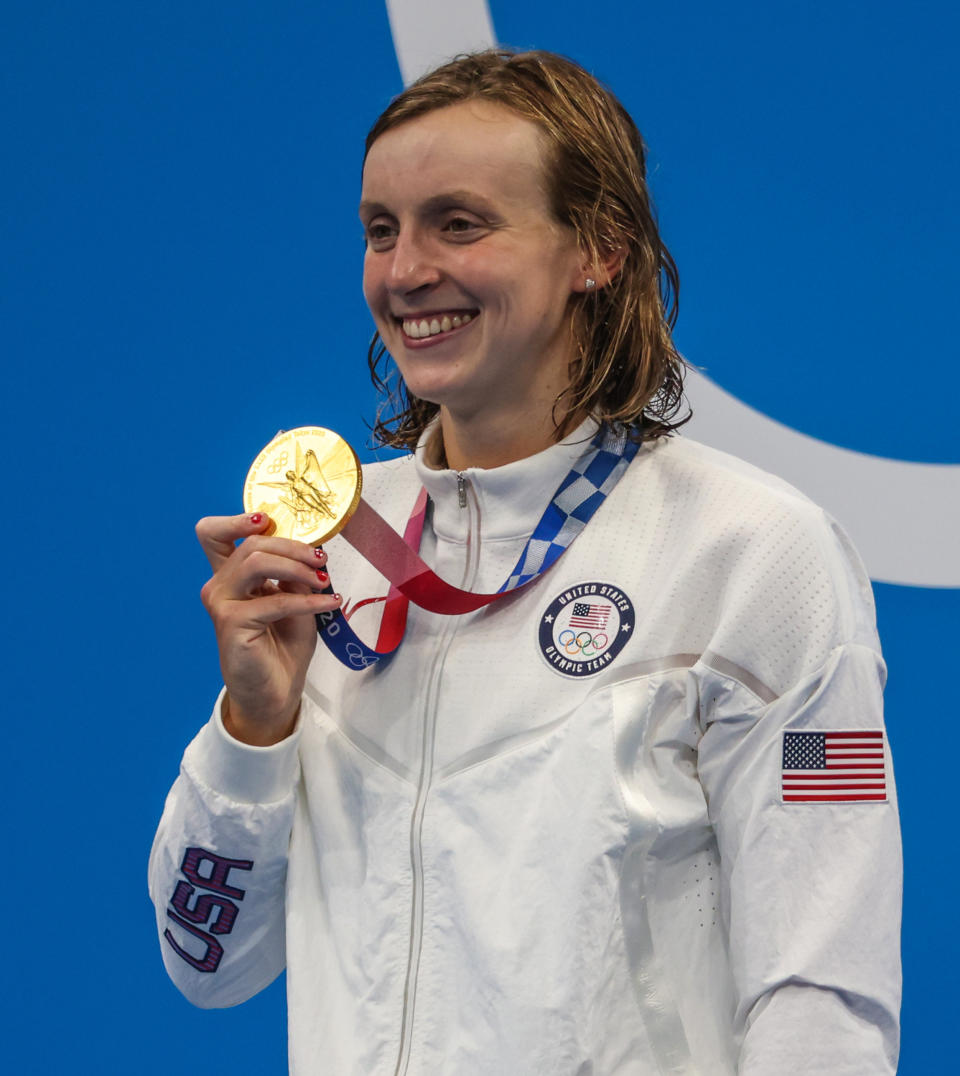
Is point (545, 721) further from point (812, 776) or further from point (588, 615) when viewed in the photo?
point (812, 776)

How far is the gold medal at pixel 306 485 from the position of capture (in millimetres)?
1583

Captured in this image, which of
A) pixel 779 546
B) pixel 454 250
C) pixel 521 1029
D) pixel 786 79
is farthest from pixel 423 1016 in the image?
pixel 786 79

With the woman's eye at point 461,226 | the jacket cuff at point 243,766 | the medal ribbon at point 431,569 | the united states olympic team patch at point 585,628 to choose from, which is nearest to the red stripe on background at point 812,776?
the united states olympic team patch at point 585,628

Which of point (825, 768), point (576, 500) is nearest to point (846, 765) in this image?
point (825, 768)

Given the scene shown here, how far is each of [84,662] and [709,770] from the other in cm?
160

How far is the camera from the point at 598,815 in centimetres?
142

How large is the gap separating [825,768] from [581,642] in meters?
0.29

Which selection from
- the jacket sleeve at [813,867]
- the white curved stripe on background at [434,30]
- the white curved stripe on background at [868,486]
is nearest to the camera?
the jacket sleeve at [813,867]

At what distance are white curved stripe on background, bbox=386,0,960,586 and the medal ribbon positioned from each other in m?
0.80

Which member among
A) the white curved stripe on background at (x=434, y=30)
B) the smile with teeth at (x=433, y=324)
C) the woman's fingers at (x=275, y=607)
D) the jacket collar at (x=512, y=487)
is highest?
the white curved stripe on background at (x=434, y=30)

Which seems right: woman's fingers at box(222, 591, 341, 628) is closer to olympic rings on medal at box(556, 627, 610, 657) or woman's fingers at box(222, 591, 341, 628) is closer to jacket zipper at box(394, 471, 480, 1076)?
jacket zipper at box(394, 471, 480, 1076)

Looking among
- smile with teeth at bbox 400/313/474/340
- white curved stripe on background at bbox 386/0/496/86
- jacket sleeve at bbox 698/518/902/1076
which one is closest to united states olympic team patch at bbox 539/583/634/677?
jacket sleeve at bbox 698/518/902/1076

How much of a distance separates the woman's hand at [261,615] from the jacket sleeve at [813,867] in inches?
18.4

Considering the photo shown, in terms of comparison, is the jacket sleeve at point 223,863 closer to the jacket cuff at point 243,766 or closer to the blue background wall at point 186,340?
the jacket cuff at point 243,766
